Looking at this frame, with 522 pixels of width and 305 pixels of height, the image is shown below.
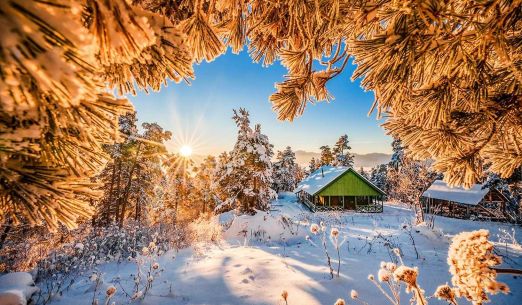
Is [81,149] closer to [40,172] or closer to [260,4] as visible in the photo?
[40,172]

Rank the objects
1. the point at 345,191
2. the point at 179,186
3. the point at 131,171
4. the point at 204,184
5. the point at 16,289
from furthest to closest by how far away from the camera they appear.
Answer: the point at 204,184 < the point at 345,191 < the point at 179,186 < the point at 131,171 < the point at 16,289

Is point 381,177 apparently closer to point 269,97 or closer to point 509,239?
point 509,239

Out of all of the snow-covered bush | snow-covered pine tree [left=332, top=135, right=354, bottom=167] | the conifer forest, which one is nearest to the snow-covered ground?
the conifer forest

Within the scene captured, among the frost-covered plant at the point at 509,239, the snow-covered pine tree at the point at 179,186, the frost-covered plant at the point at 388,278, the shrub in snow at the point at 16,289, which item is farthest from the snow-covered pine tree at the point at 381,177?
the shrub in snow at the point at 16,289

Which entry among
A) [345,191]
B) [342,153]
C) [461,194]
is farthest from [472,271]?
[342,153]

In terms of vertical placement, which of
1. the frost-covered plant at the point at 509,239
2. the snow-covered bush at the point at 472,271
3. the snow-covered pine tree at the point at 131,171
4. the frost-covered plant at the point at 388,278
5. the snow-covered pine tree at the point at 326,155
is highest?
the snow-covered pine tree at the point at 326,155

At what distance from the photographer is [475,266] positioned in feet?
4.40

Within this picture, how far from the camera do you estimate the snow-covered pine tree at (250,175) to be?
1973 cm

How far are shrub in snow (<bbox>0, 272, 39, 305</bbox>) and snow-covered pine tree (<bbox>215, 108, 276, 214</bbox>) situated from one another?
14771 millimetres

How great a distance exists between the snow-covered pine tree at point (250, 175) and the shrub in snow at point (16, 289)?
48.5 ft

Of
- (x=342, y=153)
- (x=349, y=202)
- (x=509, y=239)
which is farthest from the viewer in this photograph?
(x=342, y=153)

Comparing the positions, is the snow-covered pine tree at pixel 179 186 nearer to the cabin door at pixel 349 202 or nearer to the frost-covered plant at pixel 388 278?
the cabin door at pixel 349 202

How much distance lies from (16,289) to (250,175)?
52.1 feet

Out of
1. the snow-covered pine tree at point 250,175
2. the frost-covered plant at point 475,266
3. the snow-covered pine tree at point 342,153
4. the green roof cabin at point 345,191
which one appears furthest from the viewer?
the snow-covered pine tree at point 342,153
